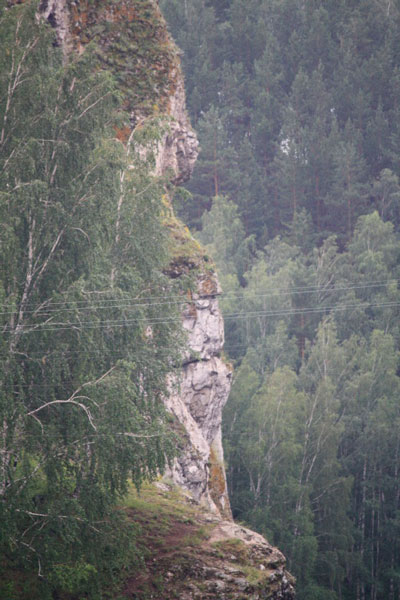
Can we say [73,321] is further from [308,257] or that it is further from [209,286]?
[308,257]

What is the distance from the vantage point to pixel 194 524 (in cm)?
1767

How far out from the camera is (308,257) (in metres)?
48.7

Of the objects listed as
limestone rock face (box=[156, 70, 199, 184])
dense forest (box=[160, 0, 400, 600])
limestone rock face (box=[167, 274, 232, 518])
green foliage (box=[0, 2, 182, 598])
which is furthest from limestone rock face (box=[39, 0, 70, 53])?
limestone rock face (box=[167, 274, 232, 518])

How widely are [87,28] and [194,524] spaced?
1449cm

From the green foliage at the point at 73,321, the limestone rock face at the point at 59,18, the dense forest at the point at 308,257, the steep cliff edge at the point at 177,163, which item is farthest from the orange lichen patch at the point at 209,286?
the limestone rock face at the point at 59,18

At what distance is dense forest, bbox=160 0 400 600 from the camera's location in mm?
37344

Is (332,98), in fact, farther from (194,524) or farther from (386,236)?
(194,524)

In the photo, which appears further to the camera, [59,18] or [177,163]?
[177,163]

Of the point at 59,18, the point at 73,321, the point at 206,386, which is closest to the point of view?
the point at 73,321

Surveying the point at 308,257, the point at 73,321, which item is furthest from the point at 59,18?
the point at 308,257

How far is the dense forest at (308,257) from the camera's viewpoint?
37.3 meters

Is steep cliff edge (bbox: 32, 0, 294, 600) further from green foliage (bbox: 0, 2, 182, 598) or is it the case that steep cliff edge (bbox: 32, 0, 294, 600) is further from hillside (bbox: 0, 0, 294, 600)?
green foliage (bbox: 0, 2, 182, 598)

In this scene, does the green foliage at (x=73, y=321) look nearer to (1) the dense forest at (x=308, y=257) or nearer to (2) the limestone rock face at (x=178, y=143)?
(1) the dense forest at (x=308, y=257)

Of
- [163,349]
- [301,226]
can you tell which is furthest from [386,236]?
[163,349]
